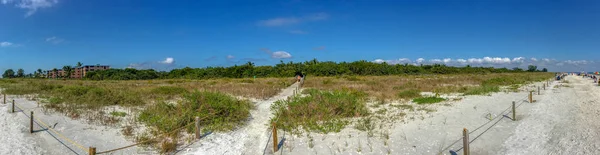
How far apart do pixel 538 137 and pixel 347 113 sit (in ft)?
18.6

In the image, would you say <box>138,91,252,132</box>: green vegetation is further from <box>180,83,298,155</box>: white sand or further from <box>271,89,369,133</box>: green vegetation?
<box>271,89,369,133</box>: green vegetation

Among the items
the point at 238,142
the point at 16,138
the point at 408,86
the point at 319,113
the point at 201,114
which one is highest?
the point at 408,86

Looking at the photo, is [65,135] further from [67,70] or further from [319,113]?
[67,70]

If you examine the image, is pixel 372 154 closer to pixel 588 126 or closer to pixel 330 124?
pixel 330 124

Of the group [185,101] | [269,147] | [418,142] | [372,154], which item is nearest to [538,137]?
[418,142]

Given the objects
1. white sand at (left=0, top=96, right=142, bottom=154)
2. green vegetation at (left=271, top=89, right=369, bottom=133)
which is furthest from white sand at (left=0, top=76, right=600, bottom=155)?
green vegetation at (left=271, top=89, right=369, bottom=133)

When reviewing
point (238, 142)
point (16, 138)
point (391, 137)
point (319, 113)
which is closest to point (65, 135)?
point (16, 138)

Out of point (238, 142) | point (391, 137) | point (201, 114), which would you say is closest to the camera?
point (238, 142)

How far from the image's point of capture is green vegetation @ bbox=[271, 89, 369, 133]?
937 cm

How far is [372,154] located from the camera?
702 cm

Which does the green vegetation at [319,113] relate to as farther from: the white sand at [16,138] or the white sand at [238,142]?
the white sand at [16,138]

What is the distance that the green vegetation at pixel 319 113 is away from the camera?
937cm

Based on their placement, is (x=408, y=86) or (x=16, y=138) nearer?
(x=16, y=138)

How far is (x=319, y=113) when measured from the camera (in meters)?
10.7
